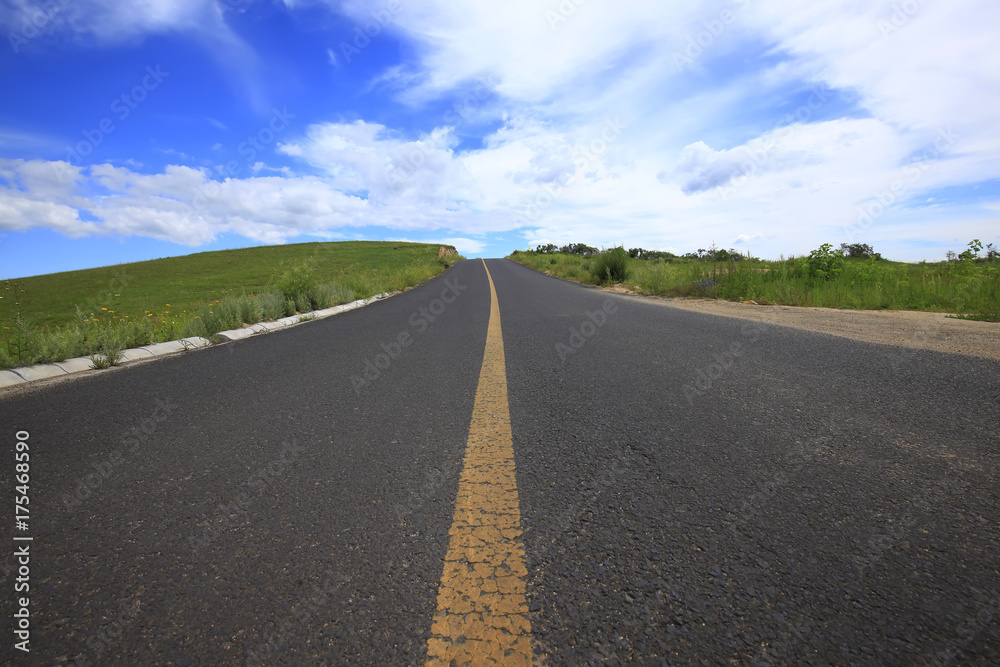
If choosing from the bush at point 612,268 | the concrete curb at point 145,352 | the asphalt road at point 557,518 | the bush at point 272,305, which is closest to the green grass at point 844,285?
the bush at point 612,268

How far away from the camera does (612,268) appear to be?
56.6 feet

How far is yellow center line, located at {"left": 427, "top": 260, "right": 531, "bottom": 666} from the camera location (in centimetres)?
92

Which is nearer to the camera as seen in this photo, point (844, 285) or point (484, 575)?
point (484, 575)

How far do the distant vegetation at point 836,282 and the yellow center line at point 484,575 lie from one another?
7708 millimetres

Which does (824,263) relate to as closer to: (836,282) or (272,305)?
(836,282)

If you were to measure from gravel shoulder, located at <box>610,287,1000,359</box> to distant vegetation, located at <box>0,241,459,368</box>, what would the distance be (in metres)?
7.93

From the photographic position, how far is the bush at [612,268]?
17.0 meters

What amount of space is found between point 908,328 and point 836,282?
17.1ft

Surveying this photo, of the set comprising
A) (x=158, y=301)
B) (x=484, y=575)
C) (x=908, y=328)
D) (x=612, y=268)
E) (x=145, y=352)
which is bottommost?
(x=158, y=301)

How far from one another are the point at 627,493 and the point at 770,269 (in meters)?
12.3

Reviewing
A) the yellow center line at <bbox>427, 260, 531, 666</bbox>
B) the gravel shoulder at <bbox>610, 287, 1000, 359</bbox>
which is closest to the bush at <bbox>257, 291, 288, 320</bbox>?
the yellow center line at <bbox>427, 260, 531, 666</bbox>

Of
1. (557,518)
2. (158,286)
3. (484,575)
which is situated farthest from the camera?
(158,286)

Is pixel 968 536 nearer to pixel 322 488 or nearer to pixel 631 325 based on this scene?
pixel 322 488

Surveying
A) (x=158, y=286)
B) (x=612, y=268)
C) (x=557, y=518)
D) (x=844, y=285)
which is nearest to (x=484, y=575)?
(x=557, y=518)
